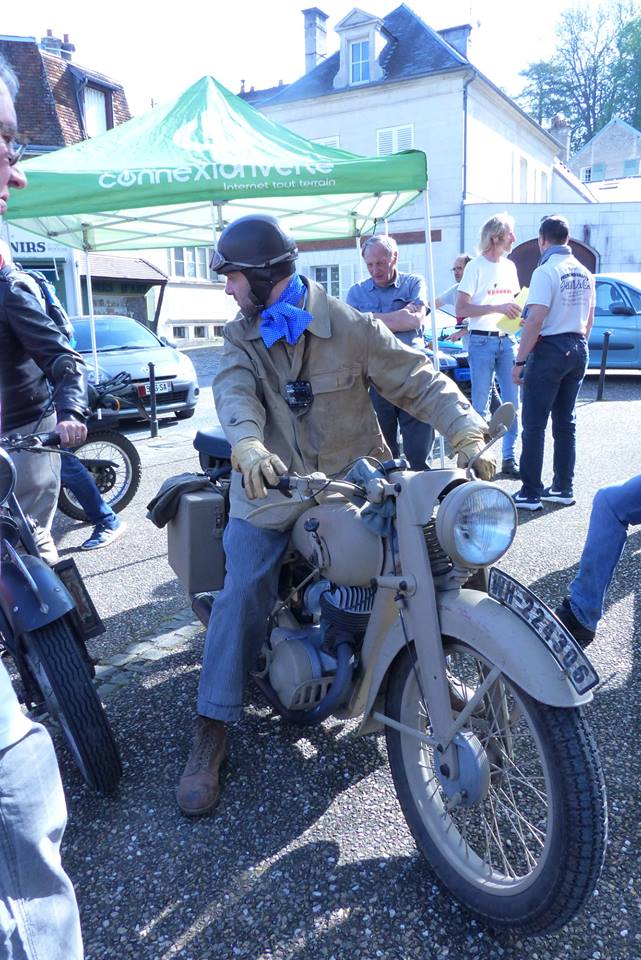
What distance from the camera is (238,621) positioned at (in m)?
2.56

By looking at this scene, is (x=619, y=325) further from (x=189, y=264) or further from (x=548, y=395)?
(x=189, y=264)

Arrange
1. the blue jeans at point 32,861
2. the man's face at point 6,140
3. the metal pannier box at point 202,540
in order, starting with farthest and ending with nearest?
the metal pannier box at point 202,540 < the man's face at point 6,140 < the blue jeans at point 32,861

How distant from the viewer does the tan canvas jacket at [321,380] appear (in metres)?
2.64

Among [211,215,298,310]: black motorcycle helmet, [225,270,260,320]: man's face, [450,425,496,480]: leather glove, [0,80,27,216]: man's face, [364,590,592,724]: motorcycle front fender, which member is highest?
[0,80,27,216]: man's face

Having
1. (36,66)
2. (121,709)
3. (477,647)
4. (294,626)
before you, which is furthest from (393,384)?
(36,66)

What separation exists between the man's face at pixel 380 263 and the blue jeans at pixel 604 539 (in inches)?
110

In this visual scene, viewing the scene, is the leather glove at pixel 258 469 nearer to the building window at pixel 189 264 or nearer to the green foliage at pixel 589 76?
the building window at pixel 189 264

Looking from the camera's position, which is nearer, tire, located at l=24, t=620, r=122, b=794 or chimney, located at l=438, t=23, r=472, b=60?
tire, located at l=24, t=620, r=122, b=794

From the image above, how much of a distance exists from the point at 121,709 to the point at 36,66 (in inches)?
1113

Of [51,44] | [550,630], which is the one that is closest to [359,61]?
[51,44]

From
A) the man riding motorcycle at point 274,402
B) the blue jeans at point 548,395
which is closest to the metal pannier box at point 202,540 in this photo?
the man riding motorcycle at point 274,402

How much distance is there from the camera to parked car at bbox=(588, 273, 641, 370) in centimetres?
1268

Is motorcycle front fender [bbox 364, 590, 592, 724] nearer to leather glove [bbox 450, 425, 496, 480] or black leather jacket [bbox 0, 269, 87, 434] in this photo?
leather glove [bbox 450, 425, 496, 480]

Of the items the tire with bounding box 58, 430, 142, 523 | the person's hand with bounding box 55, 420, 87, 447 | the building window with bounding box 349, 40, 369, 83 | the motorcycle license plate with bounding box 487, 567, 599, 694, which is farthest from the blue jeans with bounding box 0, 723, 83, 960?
the building window with bounding box 349, 40, 369, 83
